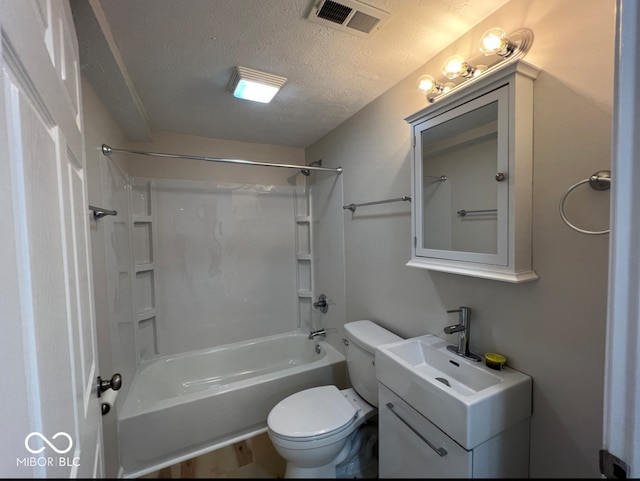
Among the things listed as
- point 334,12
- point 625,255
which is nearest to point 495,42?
point 334,12

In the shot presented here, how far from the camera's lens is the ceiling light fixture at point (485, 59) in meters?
1.03

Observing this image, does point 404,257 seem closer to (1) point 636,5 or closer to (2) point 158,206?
(1) point 636,5

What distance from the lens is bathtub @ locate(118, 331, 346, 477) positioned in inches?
64.1

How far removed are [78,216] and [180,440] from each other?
65.4 inches

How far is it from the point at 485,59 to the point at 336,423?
1852mm

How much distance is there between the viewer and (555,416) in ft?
3.25

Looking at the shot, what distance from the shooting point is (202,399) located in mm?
1750

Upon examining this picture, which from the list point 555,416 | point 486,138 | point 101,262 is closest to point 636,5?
point 486,138

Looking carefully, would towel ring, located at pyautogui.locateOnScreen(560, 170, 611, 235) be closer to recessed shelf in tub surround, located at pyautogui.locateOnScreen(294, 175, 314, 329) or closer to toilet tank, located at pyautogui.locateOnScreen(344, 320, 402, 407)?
toilet tank, located at pyautogui.locateOnScreen(344, 320, 402, 407)

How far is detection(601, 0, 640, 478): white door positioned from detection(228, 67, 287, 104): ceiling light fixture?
4.54ft

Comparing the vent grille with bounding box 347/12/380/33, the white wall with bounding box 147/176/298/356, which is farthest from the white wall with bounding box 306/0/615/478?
the white wall with bounding box 147/176/298/356

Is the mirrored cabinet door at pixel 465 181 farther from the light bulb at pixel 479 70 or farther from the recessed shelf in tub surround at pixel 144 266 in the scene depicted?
the recessed shelf in tub surround at pixel 144 266
